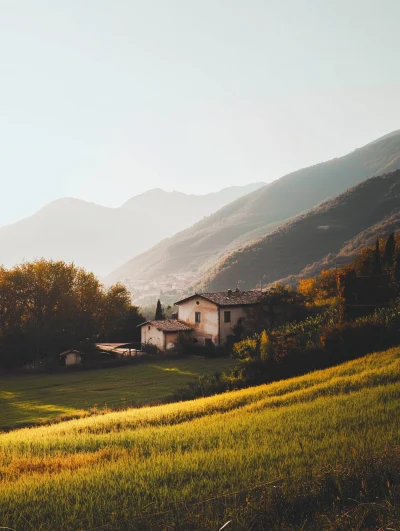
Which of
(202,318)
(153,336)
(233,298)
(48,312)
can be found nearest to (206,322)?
(202,318)

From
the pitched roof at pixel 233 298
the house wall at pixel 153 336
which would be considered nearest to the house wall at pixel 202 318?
the pitched roof at pixel 233 298

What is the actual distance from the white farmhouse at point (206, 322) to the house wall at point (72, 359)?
9.59 metres

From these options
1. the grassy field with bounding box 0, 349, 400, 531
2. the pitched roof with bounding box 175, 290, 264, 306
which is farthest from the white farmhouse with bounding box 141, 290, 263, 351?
the grassy field with bounding box 0, 349, 400, 531

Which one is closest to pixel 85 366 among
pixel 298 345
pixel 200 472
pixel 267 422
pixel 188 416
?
pixel 298 345

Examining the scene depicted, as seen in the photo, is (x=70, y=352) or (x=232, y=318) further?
(x=70, y=352)

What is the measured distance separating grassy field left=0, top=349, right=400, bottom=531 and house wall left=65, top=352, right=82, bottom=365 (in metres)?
48.6

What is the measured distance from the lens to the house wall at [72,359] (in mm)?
62250

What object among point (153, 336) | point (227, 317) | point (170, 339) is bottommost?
point (170, 339)

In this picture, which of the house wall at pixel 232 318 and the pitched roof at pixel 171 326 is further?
the pitched roof at pixel 171 326

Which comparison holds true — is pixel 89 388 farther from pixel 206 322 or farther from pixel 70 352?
pixel 206 322

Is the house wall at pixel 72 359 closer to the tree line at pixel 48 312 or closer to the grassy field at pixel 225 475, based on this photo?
the tree line at pixel 48 312

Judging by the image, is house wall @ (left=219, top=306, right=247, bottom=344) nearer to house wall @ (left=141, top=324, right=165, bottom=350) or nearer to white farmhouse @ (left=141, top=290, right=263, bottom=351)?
white farmhouse @ (left=141, top=290, right=263, bottom=351)

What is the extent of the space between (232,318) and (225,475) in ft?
176

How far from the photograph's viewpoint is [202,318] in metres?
63.2
